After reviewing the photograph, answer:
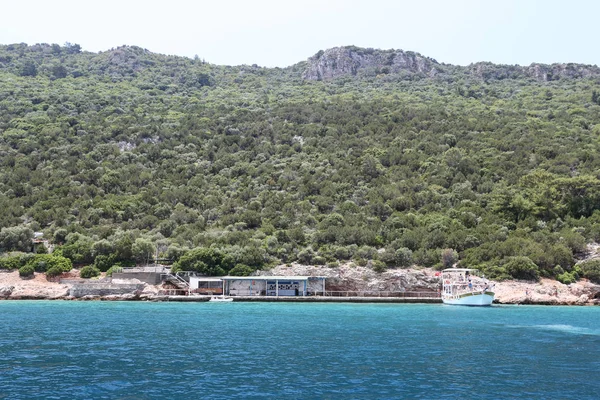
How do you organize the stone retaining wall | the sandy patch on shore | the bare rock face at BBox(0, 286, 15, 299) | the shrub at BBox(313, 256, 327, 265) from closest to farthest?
1. the bare rock face at BBox(0, 286, 15, 299)
2. the sandy patch on shore
3. the stone retaining wall
4. the shrub at BBox(313, 256, 327, 265)

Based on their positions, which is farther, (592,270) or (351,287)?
(351,287)

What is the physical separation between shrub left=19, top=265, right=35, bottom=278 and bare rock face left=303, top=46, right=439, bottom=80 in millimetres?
123562

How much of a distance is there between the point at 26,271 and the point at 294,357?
168 feet

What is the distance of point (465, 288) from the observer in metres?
62.8

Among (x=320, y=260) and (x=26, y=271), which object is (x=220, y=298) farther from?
(x=26, y=271)

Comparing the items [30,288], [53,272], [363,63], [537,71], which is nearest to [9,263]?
[53,272]

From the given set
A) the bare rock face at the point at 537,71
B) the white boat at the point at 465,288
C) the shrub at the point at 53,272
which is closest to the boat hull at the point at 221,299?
the shrub at the point at 53,272

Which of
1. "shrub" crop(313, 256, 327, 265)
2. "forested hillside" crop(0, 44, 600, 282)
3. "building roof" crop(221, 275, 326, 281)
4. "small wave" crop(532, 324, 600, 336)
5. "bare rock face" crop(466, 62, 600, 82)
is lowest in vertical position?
"small wave" crop(532, 324, 600, 336)

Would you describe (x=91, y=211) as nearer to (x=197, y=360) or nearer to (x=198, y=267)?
(x=198, y=267)

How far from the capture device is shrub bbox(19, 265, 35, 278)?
221 feet

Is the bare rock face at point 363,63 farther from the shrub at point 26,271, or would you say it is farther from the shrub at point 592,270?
the shrub at point 26,271

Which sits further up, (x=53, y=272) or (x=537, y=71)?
(x=537, y=71)

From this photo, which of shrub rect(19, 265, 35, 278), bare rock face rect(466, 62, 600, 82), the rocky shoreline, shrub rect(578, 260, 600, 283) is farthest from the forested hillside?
shrub rect(19, 265, 35, 278)

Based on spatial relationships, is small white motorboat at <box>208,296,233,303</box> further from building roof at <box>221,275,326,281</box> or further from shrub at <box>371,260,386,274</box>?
shrub at <box>371,260,386,274</box>
